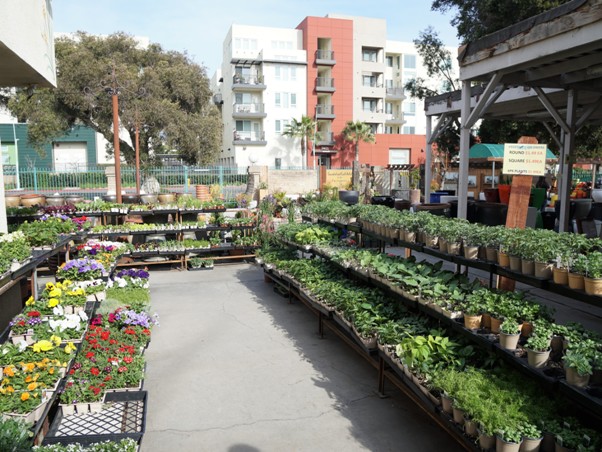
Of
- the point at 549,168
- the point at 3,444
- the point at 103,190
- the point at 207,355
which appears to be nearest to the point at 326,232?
the point at 207,355

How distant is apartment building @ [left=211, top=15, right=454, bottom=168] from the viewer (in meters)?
40.8

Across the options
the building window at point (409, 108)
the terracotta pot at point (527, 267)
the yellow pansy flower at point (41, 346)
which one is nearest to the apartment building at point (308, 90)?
the building window at point (409, 108)

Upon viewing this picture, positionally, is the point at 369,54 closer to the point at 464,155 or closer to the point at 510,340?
the point at 464,155

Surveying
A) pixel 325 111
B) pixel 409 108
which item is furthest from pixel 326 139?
pixel 409 108

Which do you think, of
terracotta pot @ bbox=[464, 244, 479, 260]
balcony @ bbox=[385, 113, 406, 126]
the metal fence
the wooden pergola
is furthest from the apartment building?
terracotta pot @ bbox=[464, 244, 479, 260]

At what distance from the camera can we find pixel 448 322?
4293mm

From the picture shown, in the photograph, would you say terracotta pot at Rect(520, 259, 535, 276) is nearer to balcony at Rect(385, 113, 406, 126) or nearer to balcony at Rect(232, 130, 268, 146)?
balcony at Rect(232, 130, 268, 146)

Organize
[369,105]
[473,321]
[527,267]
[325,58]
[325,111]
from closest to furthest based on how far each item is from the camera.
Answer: [527,267]
[473,321]
[325,58]
[325,111]
[369,105]

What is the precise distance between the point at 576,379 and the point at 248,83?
4039 centimetres

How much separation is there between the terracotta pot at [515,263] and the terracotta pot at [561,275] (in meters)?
0.36

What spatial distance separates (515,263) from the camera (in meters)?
3.98

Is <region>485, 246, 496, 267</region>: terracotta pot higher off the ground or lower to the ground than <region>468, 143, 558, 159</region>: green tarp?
lower

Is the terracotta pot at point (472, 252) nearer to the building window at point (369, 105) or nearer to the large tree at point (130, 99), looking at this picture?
the large tree at point (130, 99)

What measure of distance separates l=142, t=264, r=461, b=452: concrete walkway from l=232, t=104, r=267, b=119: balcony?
113 ft
